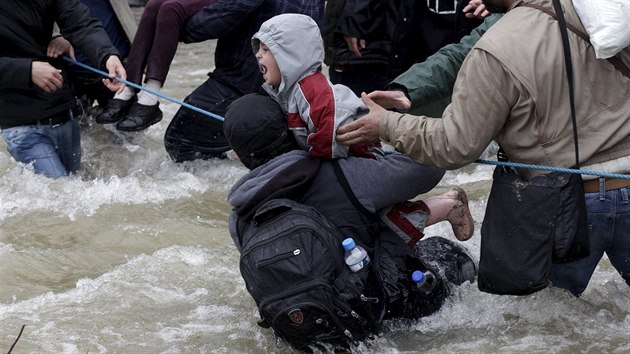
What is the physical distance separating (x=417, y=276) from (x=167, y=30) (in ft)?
10.4

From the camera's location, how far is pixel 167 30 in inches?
261

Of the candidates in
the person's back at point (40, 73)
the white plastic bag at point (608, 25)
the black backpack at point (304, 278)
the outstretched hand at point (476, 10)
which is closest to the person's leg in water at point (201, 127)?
the person's back at point (40, 73)

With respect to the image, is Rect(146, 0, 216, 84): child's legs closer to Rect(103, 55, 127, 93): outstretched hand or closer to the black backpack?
Rect(103, 55, 127, 93): outstretched hand

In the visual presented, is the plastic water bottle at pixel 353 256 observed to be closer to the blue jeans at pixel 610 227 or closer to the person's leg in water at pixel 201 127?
the blue jeans at pixel 610 227

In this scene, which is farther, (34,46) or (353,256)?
(34,46)

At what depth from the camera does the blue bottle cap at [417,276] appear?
410 cm

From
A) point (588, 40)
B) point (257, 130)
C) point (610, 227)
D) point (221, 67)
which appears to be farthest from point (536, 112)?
point (221, 67)

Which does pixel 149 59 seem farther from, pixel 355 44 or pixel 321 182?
pixel 321 182

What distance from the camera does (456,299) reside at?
440cm

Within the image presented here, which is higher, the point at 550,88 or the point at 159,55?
the point at 550,88

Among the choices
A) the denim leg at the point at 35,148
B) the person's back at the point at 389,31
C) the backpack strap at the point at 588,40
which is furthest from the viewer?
the denim leg at the point at 35,148

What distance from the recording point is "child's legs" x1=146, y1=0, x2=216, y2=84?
21.6 feet

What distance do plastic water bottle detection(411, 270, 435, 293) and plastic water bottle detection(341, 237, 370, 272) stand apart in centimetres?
31

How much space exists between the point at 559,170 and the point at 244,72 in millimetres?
3428
